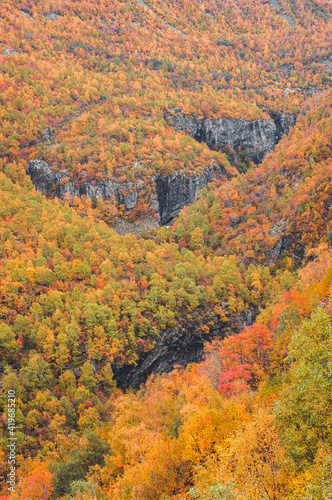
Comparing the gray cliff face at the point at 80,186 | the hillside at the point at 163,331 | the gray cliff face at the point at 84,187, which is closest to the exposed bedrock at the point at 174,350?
the hillside at the point at 163,331

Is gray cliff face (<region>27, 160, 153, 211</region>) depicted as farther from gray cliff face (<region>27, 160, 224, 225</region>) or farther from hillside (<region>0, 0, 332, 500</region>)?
hillside (<region>0, 0, 332, 500</region>)

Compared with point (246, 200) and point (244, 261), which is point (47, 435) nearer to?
point (244, 261)

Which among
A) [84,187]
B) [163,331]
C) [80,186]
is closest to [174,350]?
[163,331]

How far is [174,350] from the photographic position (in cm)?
10675

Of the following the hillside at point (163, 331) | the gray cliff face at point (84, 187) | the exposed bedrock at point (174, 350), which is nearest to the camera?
the hillside at point (163, 331)

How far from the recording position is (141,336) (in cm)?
10188

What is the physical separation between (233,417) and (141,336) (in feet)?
220

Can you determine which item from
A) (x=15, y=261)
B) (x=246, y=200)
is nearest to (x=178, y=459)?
(x=15, y=261)

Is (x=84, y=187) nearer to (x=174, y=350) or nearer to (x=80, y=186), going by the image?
(x=80, y=186)

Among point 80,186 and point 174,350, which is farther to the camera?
point 80,186

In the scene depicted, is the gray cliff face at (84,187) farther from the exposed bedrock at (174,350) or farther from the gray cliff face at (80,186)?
the exposed bedrock at (174,350)

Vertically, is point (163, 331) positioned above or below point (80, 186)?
above

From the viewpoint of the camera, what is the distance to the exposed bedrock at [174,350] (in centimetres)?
9934

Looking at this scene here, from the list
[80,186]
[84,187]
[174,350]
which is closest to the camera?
[174,350]
